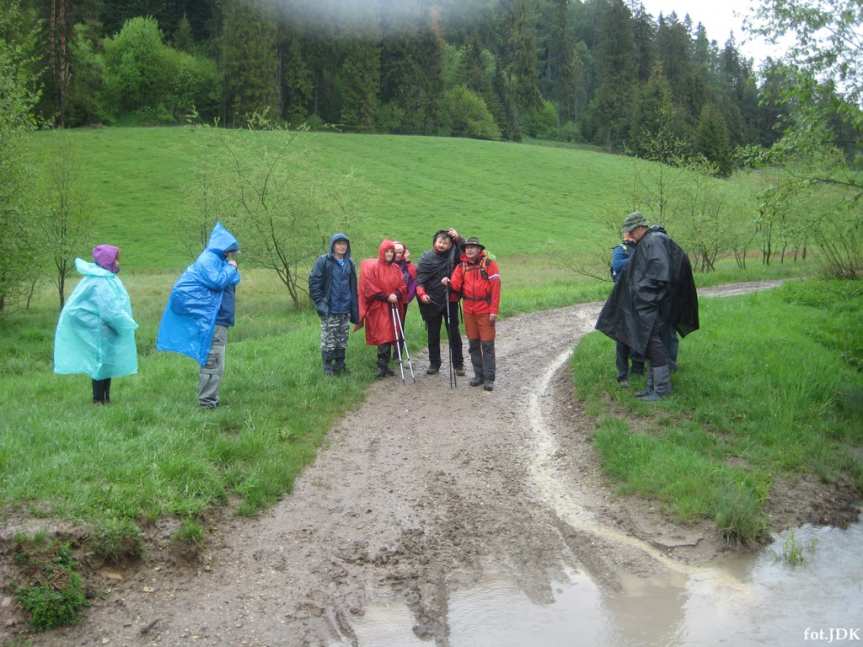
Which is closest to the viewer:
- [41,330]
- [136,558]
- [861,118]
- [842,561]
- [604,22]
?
[136,558]

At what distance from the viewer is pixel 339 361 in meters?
11.6

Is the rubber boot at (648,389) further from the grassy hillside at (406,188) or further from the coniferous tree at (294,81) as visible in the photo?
the coniferous tree at (294,81)

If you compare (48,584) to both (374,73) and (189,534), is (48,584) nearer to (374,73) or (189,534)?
(189,534)

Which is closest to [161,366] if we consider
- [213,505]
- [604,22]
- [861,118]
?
[213,505]

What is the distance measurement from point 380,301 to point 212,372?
353 cm

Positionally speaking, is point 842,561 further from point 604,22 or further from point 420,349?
point 604,22

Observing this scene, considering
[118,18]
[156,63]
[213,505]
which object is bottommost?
[213,505]

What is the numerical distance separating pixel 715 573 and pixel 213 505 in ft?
14.4

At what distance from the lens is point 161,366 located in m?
12.5

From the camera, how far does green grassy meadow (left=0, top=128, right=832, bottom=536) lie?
665 cm

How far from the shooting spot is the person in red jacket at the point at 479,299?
1102cm

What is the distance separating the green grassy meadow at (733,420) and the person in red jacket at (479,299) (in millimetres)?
1463

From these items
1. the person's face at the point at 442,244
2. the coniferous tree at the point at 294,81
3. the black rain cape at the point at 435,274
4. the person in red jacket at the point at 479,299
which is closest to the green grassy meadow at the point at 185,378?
the black rain cape at the point at 435,274

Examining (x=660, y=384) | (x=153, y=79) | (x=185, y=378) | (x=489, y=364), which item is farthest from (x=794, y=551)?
(x=153, y=79)
